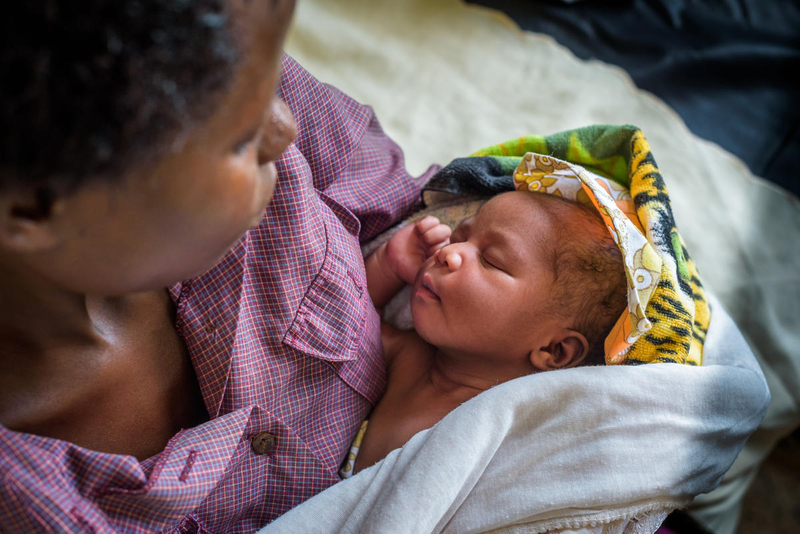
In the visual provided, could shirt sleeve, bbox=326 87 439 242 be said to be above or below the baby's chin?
above

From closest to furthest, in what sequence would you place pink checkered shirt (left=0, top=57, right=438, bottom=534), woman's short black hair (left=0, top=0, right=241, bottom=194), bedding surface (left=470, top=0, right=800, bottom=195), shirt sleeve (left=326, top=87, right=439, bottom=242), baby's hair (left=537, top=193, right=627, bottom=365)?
woman's short black hair (left=0, top=0, right=241, bottom=194) < pink checkered shirt (left=0, top=57, right=438, bottom=534) < baby's hair (left=537, top=193, right=627, bottom=365) < shirt sleeve (left=326, top=87, right=439, bottom=242) < bedding surface (left=470, top=0, right=800, bottom=195)

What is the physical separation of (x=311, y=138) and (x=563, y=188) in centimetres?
38

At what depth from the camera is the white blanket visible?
2.42ft

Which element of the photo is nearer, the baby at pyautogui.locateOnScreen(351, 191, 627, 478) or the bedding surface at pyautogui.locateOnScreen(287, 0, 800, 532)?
the baby at pyautogui.locateOnScreen(351, 191, 627, 478)

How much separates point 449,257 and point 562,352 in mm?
214

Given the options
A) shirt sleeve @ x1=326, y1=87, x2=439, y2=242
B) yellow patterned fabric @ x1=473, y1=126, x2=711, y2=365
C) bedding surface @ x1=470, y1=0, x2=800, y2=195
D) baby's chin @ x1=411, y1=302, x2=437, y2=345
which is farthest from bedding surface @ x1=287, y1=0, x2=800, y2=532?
baby's chin @ x1=411, y1=302, x2=437, y2=345

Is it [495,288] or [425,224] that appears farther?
[425,224]

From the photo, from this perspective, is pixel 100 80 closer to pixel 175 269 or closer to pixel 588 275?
pixel 175 269

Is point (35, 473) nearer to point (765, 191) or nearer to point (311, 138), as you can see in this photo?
point (311, 138)

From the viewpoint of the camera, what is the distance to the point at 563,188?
3.08 feet

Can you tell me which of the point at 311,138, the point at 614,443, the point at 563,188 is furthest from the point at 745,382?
the point at 311,138

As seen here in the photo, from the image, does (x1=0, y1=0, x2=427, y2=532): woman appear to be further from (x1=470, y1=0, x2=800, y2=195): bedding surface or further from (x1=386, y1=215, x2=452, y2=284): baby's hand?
(x1=470, y1=0, x2=800, y2=195): bedding surface

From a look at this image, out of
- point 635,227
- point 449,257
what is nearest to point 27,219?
point 449,257

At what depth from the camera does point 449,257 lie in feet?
3.01
